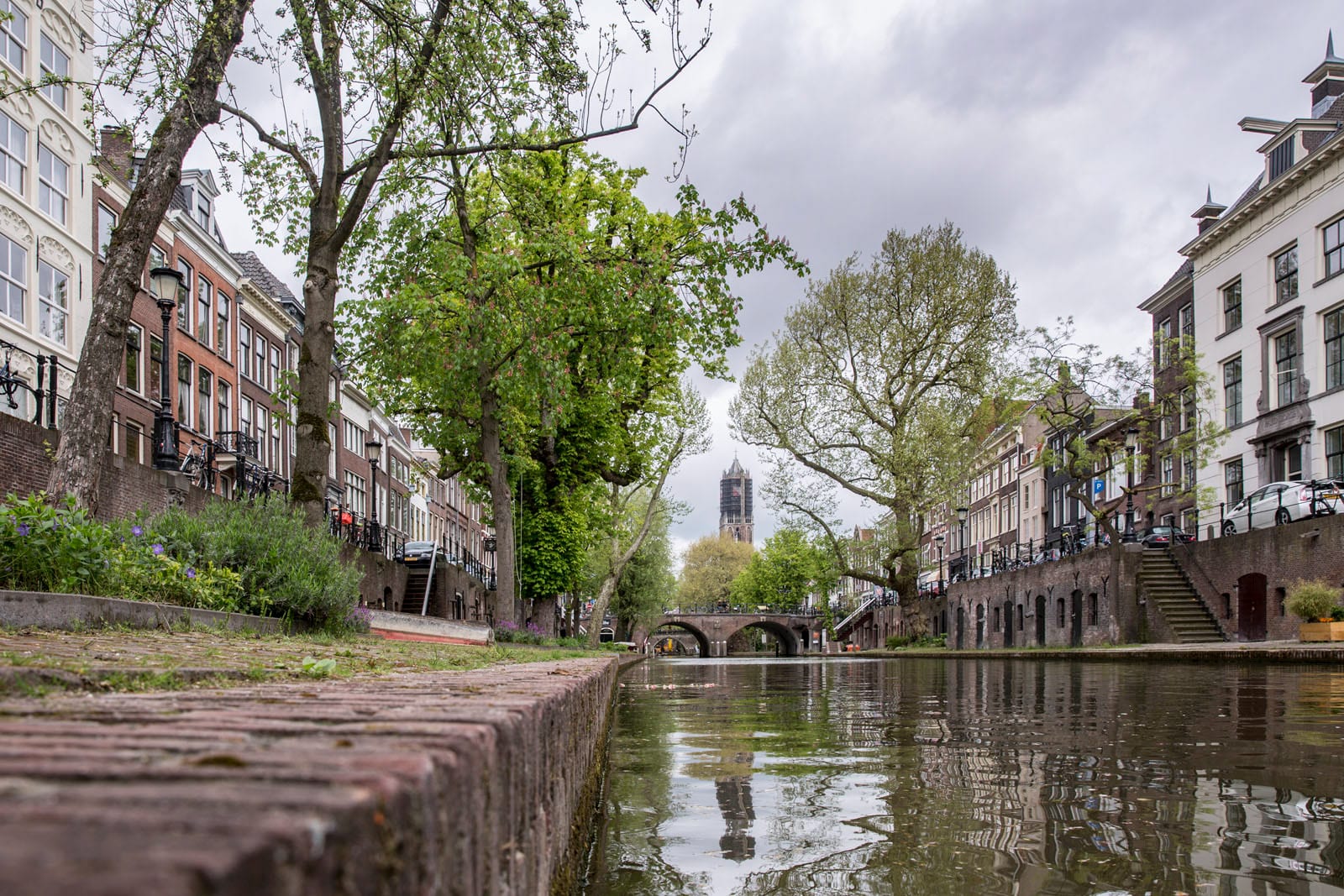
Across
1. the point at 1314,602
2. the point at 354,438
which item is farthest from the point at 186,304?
the point at 1314,602

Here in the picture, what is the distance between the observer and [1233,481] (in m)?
34.4

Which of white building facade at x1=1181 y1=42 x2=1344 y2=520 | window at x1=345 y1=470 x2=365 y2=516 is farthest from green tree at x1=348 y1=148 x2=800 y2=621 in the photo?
window at x1=345 y1=470 x2=365 y2=516

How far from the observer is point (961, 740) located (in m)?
6.69

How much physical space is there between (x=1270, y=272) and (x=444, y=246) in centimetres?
2487

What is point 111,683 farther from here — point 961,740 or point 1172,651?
point 1172,651

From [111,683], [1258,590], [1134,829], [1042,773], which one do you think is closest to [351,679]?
[111,683]

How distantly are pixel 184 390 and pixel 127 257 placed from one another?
67.6ft

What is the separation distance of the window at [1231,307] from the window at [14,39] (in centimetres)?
3177

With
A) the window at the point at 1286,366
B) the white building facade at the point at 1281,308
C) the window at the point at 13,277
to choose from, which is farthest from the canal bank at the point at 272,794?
the window at the point at 1286,366

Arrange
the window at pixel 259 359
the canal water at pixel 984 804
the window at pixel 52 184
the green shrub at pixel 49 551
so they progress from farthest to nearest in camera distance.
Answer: the window at pixel 259 359 → the window at pixel 52 184 → the green shrub at pixel 49 551 → the canal water at pixel 984 804

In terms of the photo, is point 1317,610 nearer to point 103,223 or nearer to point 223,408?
point 103,223

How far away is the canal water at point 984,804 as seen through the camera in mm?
3160

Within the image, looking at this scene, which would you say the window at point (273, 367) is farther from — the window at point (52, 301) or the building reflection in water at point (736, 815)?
the building reflection in water at point (736, 815)

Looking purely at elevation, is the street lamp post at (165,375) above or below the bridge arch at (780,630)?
above
